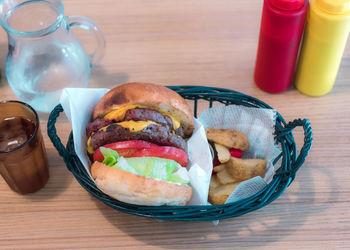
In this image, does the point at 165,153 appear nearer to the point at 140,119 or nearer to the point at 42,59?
the point at 140,119

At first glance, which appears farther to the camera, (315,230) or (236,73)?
(236,73)

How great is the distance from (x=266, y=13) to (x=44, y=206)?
27.9 inches

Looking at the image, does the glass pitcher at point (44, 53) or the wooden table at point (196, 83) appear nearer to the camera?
the wooden table at point (196, 83)

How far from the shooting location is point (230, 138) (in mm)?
1063

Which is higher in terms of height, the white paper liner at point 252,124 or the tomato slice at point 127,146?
the tomato slice at point 127,146

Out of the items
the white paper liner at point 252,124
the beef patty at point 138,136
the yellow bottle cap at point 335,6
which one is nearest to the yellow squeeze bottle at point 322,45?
the yellow bottle cap at point 335,6

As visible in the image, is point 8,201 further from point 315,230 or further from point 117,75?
point 315,230

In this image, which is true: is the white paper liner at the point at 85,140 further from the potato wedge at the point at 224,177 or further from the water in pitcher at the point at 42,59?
the water in pitcher at the point at 42,59

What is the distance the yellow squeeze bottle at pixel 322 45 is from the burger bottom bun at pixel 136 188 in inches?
21.1

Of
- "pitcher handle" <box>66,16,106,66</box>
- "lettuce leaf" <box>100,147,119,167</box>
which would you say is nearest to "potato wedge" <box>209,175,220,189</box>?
"lettuce leaf" <box>100,147,119,167</box>

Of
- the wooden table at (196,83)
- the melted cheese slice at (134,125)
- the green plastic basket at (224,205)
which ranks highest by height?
the melted cheese slice at (134,125)

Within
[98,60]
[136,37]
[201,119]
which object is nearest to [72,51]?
[98,60]

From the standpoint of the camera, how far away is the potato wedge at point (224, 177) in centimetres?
103

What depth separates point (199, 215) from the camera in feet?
2.91
